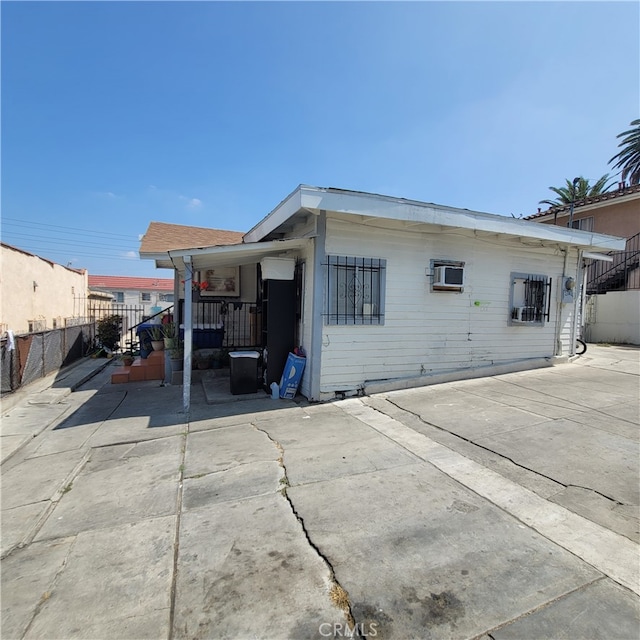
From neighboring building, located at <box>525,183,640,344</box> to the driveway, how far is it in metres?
9.55

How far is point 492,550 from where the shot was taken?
92.1 inches

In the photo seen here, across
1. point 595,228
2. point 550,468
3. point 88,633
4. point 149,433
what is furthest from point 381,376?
point 595,228

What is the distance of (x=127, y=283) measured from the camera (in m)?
35.4

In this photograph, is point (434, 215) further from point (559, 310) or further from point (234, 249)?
point (559, 310)

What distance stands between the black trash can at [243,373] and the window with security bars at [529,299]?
→ 5.60 meters

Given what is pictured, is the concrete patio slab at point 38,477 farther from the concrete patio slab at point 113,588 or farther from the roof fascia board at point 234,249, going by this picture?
the roof fascia board at point 234,249

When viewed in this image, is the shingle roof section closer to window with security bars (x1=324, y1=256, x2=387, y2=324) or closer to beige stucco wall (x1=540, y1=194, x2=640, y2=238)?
window with security bars (x1=324, y1=256, x2=387, y2=324)

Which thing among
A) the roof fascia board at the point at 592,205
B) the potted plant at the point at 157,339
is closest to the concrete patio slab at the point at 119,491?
the potted plant at the point at 157,339

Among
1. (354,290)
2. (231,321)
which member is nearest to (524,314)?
(354,290)

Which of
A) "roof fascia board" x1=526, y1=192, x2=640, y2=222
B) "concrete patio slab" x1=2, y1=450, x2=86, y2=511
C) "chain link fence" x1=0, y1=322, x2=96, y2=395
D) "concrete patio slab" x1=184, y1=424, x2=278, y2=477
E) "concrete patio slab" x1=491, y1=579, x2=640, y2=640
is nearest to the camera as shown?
"concrete patio slab" x1=491, y1=579, x2=640, y2=640

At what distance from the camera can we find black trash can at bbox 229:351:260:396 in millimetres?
6223

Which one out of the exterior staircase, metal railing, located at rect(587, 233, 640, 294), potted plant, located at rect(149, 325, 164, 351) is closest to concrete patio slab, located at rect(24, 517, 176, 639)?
the exterior staircase

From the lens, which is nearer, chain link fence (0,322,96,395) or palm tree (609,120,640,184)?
chain link fence (0,322,96,395)

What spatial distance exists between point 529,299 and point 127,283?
120ft
